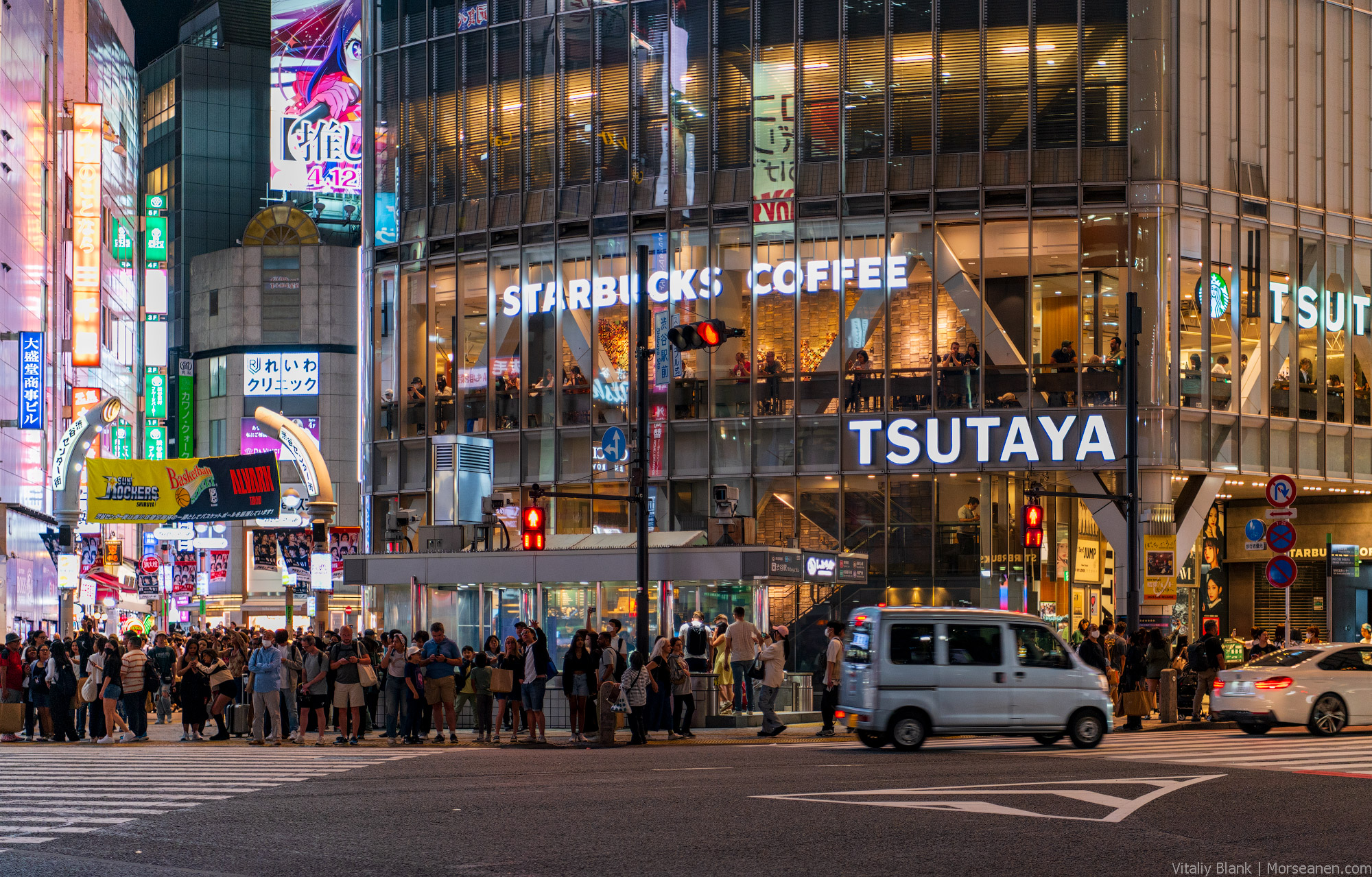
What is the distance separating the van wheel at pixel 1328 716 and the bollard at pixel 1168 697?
139 inches

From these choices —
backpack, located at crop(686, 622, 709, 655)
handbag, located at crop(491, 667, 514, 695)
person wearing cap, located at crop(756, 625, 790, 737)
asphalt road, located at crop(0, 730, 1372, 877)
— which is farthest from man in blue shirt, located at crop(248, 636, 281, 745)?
person wearing cap, located at crop(756, 625, 790, 737)

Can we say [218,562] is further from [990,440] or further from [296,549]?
[990,440]

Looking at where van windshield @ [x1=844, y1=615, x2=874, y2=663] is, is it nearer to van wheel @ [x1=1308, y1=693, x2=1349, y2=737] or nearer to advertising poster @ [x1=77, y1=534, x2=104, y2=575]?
van wheel @ [x1=1308, y1=693, x2=1349, y2=737]

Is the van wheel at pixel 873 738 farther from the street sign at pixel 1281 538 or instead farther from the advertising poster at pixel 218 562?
the advertising poster at pixel 218 562

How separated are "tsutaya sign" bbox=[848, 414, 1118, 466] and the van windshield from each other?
19525 mm

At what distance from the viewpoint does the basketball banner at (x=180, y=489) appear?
45.9 meters

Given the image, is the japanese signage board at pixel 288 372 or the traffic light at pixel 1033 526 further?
the japanese signage board at pixel 288 372

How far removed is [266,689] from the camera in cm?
2703

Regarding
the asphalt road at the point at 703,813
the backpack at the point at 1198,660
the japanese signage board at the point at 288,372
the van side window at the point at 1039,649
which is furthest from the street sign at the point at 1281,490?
the japanese signage board at the point at 288,372

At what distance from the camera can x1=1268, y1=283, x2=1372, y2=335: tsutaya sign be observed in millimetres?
44219

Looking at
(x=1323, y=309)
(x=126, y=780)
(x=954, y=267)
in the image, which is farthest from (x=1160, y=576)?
(x=126, y=780)

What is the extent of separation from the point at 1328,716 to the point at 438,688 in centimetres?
1356

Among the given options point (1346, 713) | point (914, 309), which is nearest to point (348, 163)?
point (914, 309)

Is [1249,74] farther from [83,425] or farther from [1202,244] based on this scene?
[83,425]
